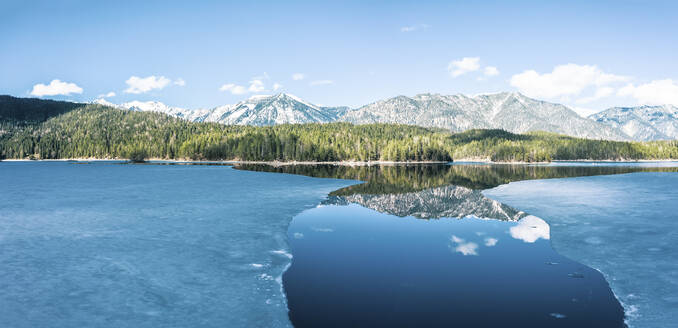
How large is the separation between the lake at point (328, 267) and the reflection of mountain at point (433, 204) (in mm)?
552

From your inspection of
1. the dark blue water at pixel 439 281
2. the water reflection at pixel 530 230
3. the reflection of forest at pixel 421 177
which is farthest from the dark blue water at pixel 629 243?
the reflection of forest at pixel 421 177

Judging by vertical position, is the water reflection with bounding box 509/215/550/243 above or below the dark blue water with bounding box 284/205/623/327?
above

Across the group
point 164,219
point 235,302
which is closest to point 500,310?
point 235,302

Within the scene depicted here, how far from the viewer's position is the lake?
41.3 ft

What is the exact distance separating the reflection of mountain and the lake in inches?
21.7

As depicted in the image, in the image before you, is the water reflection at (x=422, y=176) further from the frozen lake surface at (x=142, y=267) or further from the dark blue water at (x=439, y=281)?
the dark blue water at (x=439, y=281)

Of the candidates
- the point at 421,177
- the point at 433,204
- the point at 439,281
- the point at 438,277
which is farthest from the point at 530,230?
the point at 421,177

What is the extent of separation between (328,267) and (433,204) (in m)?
24.7

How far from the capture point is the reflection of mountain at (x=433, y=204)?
112 feet

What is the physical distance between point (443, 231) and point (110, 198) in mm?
36122

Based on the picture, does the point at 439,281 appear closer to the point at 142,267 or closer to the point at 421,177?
the point at 142,267

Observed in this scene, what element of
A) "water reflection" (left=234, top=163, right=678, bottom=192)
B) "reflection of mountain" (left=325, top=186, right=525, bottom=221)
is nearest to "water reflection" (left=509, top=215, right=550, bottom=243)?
"reflection of mountain" (left=325, top=186, right=525, bottom=221)

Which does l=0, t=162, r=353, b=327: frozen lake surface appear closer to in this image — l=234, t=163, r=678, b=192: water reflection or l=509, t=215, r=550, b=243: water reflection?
l=509, t=215, r=550, b=243: water reflection

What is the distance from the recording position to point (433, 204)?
4044 cm
